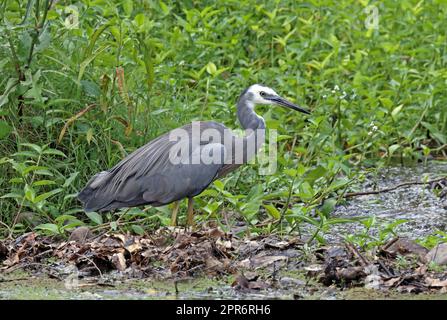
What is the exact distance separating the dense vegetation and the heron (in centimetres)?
17

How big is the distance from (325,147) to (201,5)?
2792 mm

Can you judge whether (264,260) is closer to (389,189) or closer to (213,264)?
(213,264)

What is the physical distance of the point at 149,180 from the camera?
8.04 metres

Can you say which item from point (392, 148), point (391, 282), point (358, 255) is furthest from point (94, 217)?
point (392, 148)

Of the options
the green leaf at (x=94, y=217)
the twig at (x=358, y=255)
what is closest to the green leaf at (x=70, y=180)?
the green leaf at (x=94, y=217)

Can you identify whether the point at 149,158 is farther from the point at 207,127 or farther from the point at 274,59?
the point at 274,59

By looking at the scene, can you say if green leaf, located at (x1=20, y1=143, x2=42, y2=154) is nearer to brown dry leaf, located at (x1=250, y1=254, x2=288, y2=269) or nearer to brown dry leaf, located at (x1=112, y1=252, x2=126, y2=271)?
brown dry leaf, located at (x1=112, y1=252, x2=126, y2=271)

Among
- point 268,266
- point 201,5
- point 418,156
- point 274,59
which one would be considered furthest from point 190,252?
point 201,5

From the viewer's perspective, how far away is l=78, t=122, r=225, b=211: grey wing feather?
311 inches

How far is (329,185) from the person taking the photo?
863cm

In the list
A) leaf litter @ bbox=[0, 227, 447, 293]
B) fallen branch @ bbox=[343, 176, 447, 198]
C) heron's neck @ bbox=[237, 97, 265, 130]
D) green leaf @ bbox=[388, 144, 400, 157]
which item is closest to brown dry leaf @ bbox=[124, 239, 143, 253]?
leaf litter @ bbox=[0, 227, 447, 293]

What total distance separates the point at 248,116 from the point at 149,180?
113 cm

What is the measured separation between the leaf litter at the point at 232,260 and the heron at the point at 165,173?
31 centimetres

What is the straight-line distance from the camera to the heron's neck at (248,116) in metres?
8.72
